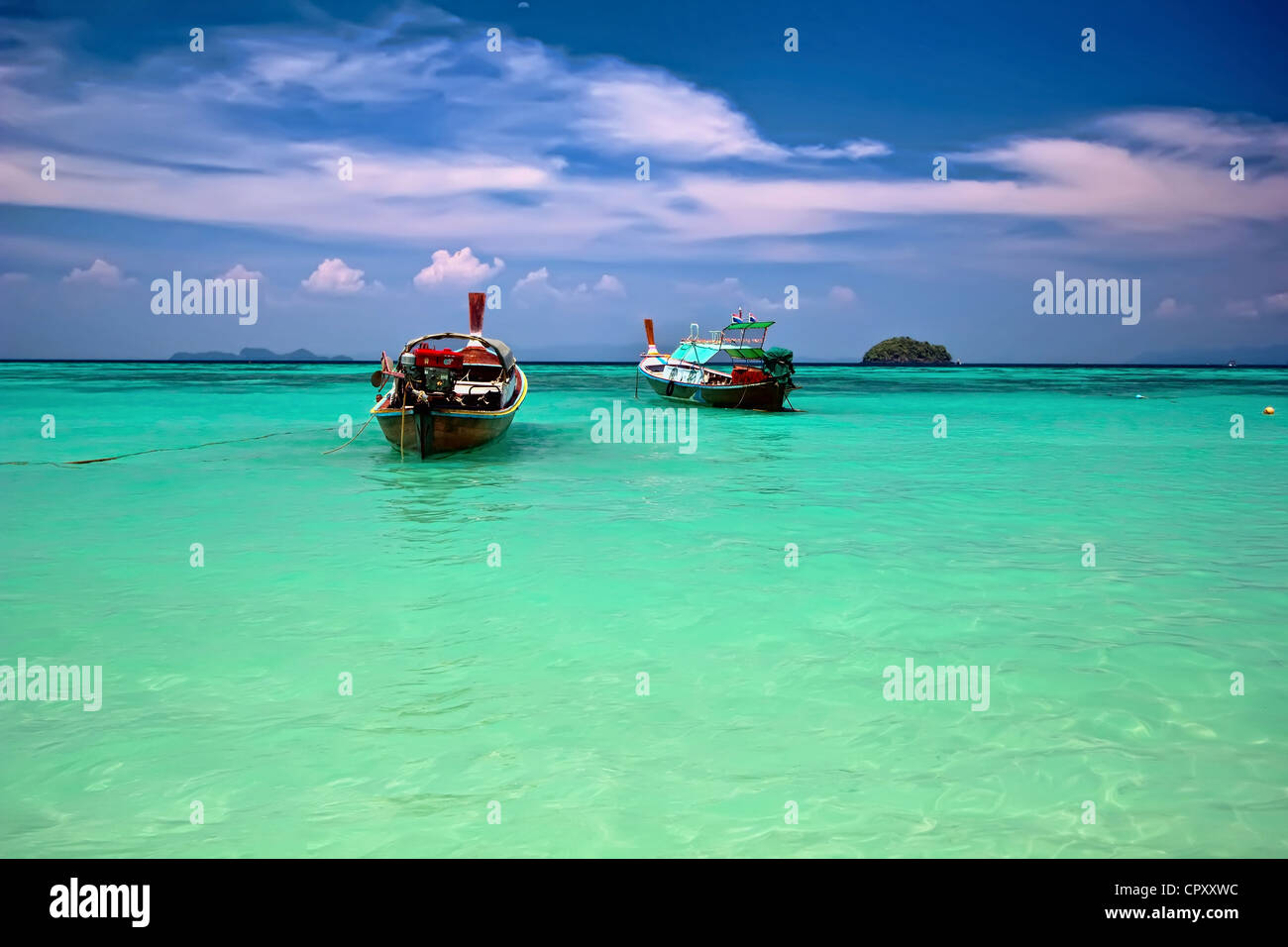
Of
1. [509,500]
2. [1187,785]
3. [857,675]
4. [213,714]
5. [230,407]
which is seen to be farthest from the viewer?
[230,407]

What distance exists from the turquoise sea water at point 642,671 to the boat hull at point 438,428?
434cm

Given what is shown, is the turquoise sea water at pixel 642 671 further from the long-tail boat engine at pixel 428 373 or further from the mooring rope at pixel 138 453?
the mooring rope at pixel 138 453

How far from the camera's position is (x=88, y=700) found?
23.4 feet

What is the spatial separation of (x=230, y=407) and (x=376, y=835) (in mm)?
51054

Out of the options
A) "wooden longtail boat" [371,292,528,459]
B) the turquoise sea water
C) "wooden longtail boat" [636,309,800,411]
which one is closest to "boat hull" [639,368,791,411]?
"wooden longtail boat" [636,309,800,411]

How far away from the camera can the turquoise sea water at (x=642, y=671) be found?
5.36m

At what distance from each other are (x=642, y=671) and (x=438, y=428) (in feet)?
52.5

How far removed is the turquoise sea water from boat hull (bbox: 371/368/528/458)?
14.2ft

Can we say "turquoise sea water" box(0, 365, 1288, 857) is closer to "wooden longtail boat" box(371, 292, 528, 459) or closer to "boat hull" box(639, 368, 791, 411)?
"wooden longtail boat" box(371, 292, 528, 459)

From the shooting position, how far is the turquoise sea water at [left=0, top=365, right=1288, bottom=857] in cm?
536

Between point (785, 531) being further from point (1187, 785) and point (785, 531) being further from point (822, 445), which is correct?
point (822, 445)

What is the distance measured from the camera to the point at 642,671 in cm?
803

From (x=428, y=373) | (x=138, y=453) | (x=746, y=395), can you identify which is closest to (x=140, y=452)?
(x=138, y=453)
